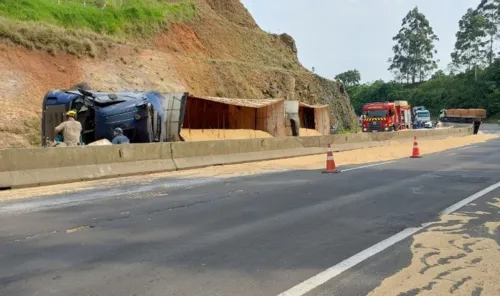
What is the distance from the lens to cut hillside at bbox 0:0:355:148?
25.5 m

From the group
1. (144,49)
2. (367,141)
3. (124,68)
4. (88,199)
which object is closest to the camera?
(88,199)

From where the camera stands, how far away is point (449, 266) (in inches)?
216

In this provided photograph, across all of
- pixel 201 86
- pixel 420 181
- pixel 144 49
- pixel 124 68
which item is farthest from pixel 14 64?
pixel 420 181

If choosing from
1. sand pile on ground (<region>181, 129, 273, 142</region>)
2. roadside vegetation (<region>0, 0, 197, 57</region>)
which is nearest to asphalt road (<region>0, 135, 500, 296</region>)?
sand pile on ground (<region>181, 129, 273, 142</region>)

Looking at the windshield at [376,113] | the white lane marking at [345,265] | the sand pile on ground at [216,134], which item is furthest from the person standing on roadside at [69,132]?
the windshield at [376,113]

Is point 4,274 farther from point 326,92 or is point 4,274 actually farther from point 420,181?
point 326,92

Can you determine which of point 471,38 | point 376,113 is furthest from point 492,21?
point 376,113

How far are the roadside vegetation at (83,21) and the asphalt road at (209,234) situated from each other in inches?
769

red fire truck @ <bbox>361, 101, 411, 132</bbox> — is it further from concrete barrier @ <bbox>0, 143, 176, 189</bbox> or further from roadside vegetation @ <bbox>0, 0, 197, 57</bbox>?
concrete barrier @ <bbox>0, 143, 176, 189</bbox>

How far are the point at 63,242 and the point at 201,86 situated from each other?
99.2ft

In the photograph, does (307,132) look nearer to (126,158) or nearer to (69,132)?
(126,158)

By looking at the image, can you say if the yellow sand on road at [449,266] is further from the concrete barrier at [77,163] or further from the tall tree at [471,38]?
the tall tree at [471,38]

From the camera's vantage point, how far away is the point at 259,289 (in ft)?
15.5

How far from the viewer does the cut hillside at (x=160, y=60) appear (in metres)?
25.5
